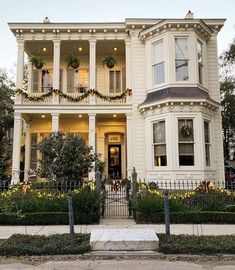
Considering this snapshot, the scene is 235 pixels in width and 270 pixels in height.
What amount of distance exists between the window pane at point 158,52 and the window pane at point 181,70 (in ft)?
3.22

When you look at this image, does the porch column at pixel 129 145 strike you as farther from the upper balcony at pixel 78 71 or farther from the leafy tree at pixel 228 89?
the leafy tree at pixel 228 89

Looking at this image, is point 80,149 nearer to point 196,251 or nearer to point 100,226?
point 100,226

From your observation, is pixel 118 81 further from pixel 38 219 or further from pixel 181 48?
pixel 38 219

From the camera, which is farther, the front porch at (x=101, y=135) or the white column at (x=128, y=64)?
the front porch at (x=101, y=135)

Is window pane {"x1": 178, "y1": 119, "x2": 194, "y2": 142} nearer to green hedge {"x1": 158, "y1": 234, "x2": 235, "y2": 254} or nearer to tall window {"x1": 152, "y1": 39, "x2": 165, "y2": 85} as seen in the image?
tall window {"x1": 152, "y1": 39, "x2": 165, "y2": 85}

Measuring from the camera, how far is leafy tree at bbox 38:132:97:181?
41.8ft

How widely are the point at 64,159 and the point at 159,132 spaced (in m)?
5.94

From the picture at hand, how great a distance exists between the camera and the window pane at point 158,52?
17.1 m

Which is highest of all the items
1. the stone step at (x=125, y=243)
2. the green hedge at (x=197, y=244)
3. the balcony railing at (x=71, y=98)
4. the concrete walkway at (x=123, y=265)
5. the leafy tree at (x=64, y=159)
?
the balcony railing at (x=71, y=98)

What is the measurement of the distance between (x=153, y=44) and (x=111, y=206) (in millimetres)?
9913

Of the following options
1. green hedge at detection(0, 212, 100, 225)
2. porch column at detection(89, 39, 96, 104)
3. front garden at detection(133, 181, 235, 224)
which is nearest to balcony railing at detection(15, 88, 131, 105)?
porch column at detection(89, 39, 96, 104)

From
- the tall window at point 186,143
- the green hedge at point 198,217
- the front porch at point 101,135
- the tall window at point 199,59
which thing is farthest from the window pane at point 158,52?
the green hedge at point 198,217

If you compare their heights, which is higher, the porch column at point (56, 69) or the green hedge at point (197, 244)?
the porch column at point (56, 69)

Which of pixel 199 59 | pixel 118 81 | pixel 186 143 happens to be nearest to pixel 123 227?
pixel 186 143
